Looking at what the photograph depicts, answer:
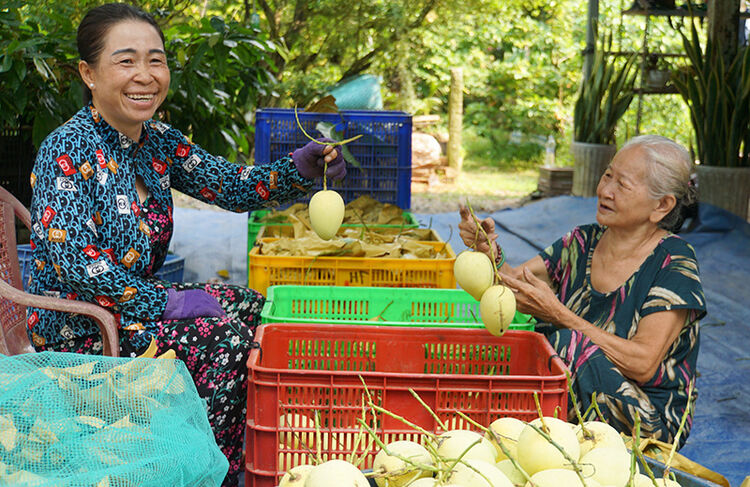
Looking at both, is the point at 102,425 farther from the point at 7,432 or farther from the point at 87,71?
the point at 87,71

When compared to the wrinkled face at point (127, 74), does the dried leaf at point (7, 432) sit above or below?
below

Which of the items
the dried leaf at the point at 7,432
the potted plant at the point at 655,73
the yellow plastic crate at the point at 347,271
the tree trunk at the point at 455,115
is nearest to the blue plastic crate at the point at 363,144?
the yellow plastic crate at the point at 347,271

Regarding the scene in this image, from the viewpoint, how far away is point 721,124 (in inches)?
216

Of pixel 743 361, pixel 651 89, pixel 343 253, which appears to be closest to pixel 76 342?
pixel 343 253

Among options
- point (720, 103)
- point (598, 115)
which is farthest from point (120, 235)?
point (598, 115)

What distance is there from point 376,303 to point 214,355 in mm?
480

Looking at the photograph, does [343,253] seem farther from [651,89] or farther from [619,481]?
[651,89]

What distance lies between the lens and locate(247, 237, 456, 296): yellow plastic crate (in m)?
2.46

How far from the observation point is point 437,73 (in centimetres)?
1058

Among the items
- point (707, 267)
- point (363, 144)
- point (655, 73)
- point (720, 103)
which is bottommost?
point (707, 267)

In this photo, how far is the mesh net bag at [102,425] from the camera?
1135 mm

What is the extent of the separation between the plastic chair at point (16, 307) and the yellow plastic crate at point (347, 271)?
606 mm

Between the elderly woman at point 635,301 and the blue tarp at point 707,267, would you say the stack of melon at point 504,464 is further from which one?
the blue tarp at point 707,267

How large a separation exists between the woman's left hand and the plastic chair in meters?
1.00
